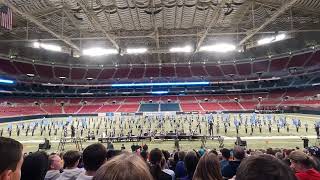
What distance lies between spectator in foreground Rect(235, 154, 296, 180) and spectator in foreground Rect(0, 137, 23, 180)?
5.45 feet

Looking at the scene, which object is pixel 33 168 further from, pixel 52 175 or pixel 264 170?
pixel 264 170

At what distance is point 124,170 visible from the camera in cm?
143

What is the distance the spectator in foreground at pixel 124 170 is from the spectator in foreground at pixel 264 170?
510 millimetres

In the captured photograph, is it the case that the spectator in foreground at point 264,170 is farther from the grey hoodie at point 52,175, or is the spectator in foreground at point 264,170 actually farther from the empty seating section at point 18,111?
the empty seating section at point 18,111

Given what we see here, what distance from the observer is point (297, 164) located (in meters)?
4.02

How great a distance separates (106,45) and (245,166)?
4904 cm

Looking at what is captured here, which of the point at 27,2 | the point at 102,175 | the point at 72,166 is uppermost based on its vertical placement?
the point at 27,2

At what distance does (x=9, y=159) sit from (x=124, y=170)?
1.19 meters

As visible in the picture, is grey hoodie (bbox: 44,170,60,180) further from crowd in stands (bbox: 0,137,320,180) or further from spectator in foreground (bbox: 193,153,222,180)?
spectator in foreground (bbox: 193,153,222,180)

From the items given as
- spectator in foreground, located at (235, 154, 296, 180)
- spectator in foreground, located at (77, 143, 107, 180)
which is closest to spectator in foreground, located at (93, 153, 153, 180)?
spectator in foreground, located at (235, 154, 296, 180)

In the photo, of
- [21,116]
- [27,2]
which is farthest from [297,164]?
[21,116]

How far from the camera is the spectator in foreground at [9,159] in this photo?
210cm

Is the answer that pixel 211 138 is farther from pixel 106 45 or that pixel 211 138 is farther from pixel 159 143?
pixel 106 45

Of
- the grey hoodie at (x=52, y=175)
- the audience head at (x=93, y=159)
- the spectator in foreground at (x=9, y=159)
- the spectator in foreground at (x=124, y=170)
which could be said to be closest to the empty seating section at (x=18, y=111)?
the grey hoodie at (x=52, y=175)
